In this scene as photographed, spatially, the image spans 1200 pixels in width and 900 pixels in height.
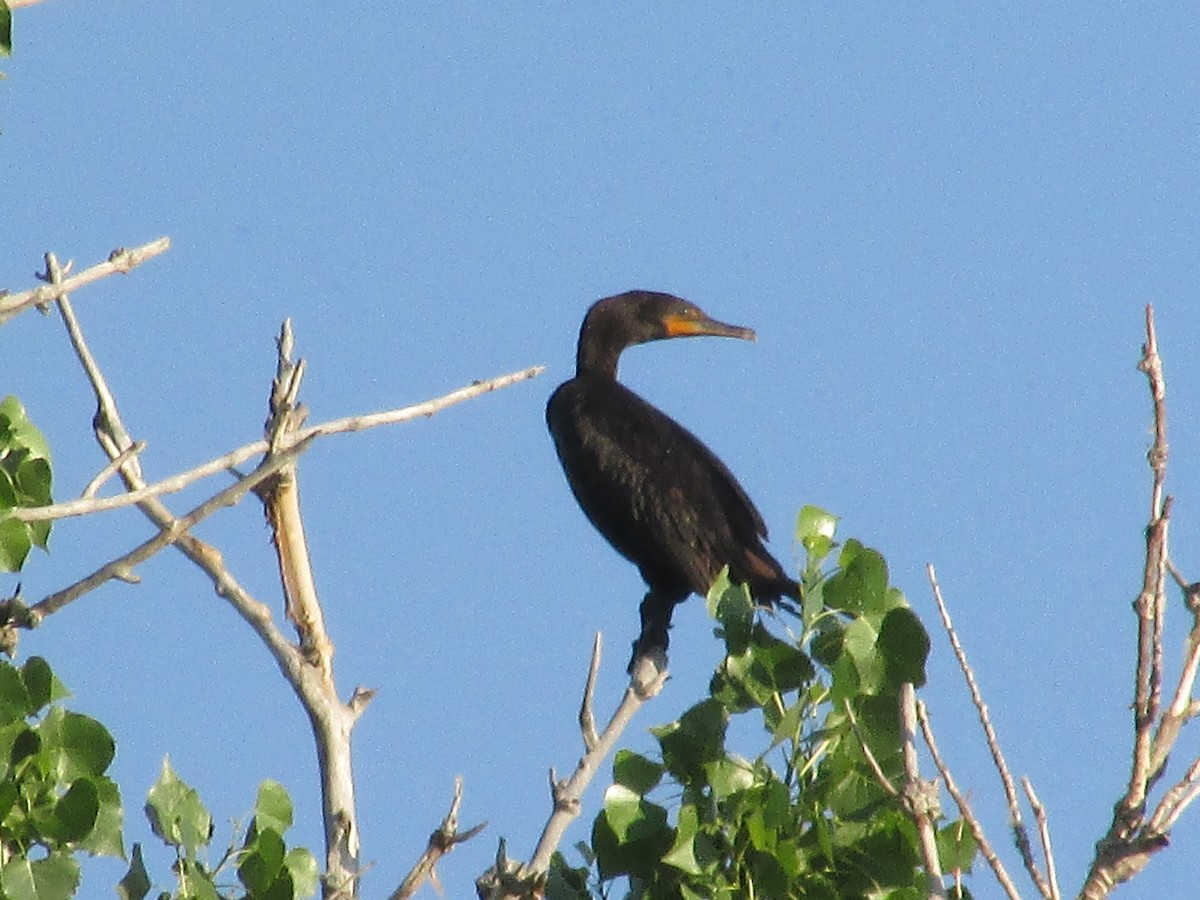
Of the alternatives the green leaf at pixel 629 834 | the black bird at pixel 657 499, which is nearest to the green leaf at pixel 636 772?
the green leaf at pixel 629 834

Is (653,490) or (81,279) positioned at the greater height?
(653,490)

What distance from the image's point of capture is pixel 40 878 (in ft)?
10.3

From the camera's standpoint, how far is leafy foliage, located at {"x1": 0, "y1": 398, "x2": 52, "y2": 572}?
3.45 metres

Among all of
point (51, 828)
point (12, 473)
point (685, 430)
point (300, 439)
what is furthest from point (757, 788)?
point (685, 430)

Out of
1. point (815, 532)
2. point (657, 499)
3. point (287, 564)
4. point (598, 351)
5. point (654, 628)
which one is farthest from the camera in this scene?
point (598, 351)

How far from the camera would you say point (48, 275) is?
12.8 ft

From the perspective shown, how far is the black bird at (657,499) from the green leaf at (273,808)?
3599 millimetres

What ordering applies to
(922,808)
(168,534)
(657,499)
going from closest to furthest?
1. (922,808)
2. (168,534)
3. (657,499)

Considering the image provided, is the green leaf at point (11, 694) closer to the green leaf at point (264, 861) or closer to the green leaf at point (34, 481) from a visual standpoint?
the green leaf at point (34, 481)

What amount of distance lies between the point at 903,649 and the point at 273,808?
3.88 ft

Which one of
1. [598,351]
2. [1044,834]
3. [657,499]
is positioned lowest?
[1044,834]

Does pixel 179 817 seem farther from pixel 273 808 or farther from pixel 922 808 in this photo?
pixel 922 808

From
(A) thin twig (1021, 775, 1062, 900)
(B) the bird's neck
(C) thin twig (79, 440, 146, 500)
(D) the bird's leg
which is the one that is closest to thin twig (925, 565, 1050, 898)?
(A) thin twig (1021, 775, 1062, 900)

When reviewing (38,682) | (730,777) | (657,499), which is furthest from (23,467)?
(657,499)
